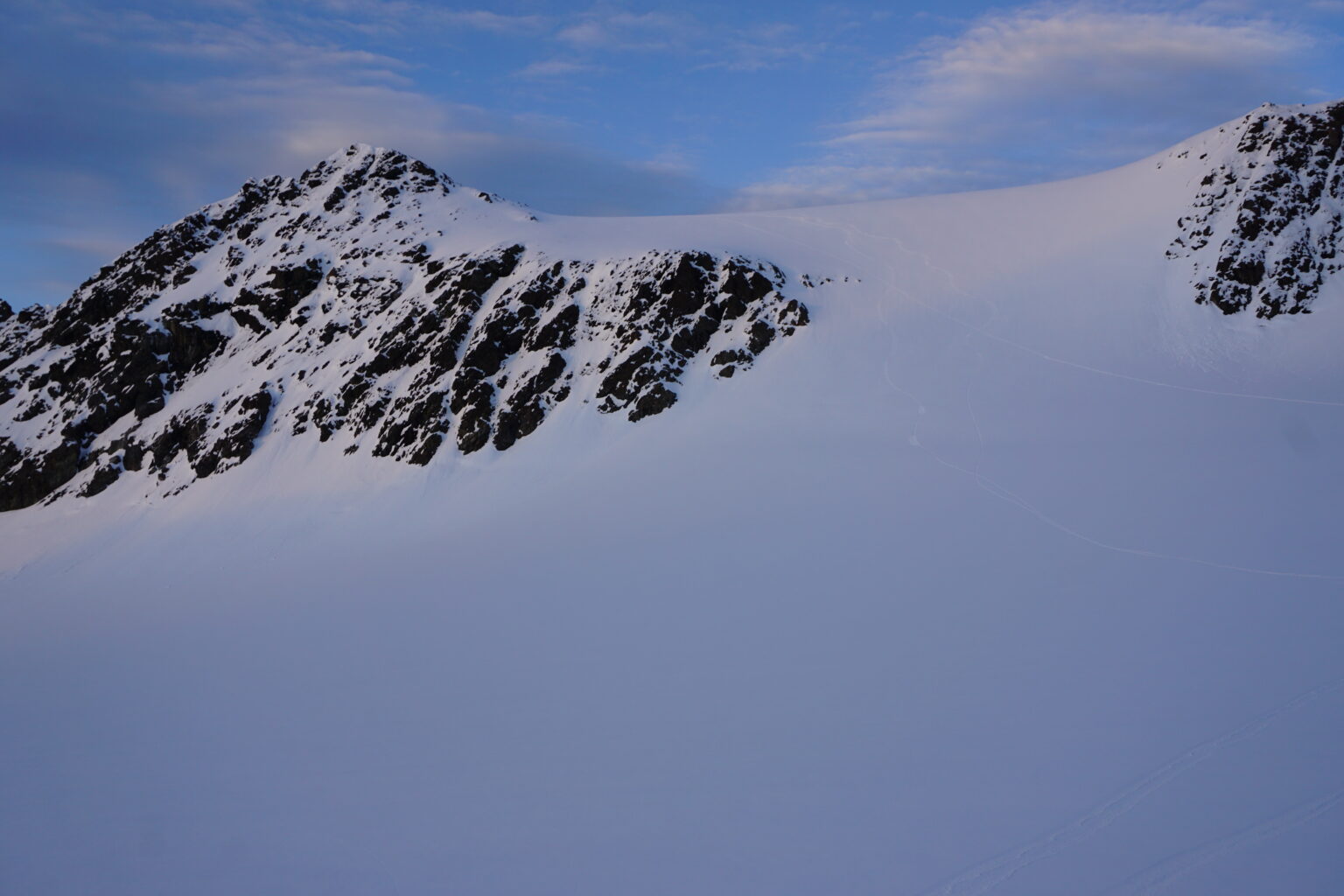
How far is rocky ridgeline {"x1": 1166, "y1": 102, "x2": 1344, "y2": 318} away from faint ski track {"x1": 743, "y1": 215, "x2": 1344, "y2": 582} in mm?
7285

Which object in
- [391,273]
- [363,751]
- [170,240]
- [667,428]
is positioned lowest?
[363,751]

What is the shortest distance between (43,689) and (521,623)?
533 inches

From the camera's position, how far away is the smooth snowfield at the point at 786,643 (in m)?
11.0

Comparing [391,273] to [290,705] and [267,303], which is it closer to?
[267,303]

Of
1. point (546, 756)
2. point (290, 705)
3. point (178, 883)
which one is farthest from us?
point (290, 705)

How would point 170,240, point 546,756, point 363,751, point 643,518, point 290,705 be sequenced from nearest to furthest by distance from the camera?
point 546,756 → point 363,751 → point 290,705 → point 643,518 → point 170,240

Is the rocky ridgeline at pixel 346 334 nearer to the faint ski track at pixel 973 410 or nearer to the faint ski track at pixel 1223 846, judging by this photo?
the faint ski track at pixel 973 410

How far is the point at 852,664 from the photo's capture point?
14859 millimetres

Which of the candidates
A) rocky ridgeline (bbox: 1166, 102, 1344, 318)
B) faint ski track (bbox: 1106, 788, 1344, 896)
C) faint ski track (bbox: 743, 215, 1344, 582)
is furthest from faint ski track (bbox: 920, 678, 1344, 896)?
rocky ridgeline (bbox: 1166, 102, 1344, 318)

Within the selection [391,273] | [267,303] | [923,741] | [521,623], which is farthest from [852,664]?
[267,303]

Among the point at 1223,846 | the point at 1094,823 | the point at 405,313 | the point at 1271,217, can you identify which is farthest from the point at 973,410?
the point at 405,313

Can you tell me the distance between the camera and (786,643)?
16.0m

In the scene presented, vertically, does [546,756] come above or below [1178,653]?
below

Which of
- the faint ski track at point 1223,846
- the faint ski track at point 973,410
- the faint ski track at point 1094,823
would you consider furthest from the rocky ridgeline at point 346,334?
the faint ski track at point 1223,846
